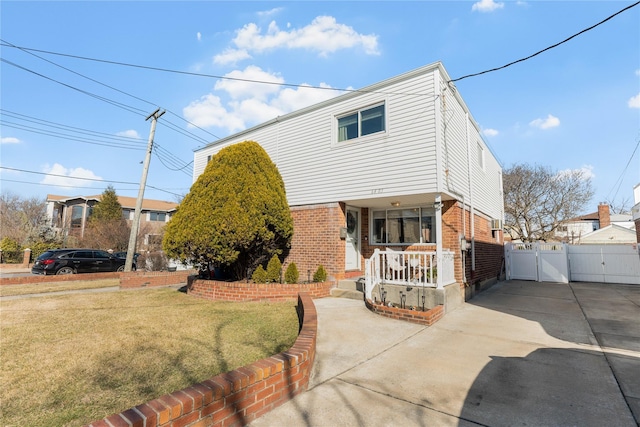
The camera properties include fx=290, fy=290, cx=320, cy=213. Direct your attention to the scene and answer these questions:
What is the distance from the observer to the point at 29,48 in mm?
9398

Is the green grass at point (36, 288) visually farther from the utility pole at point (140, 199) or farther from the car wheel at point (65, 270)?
the car wheel at point (65, 270)

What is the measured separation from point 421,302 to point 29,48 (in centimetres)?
1411

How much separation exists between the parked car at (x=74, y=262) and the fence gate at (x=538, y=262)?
1902 centimetres

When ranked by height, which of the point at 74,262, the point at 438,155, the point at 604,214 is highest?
the point at 604,214

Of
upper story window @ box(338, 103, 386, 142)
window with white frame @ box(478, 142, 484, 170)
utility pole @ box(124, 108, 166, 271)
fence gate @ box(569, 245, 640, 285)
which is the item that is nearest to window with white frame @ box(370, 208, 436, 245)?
upper story window @ box(338, 103, 386, 142)

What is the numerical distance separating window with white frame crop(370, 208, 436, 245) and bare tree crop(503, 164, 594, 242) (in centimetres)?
1997

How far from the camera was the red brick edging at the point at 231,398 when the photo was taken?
1.88 m

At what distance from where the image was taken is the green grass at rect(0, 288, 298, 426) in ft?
8.29

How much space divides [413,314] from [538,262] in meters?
10.5

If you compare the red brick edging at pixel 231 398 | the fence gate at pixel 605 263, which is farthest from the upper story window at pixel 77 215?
the fence gate at pixel 605 263

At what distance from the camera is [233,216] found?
24.8 ft

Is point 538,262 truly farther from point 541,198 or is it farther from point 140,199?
point 140,199

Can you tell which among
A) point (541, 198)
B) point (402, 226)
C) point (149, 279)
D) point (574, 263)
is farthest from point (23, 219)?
point (541, 198)

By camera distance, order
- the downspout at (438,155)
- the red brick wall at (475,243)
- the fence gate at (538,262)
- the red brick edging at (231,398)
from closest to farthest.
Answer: the red brick edging at (231,398), the downspout at (438,155), the red brick wall at (475,243), the fence gate at (538,262)
